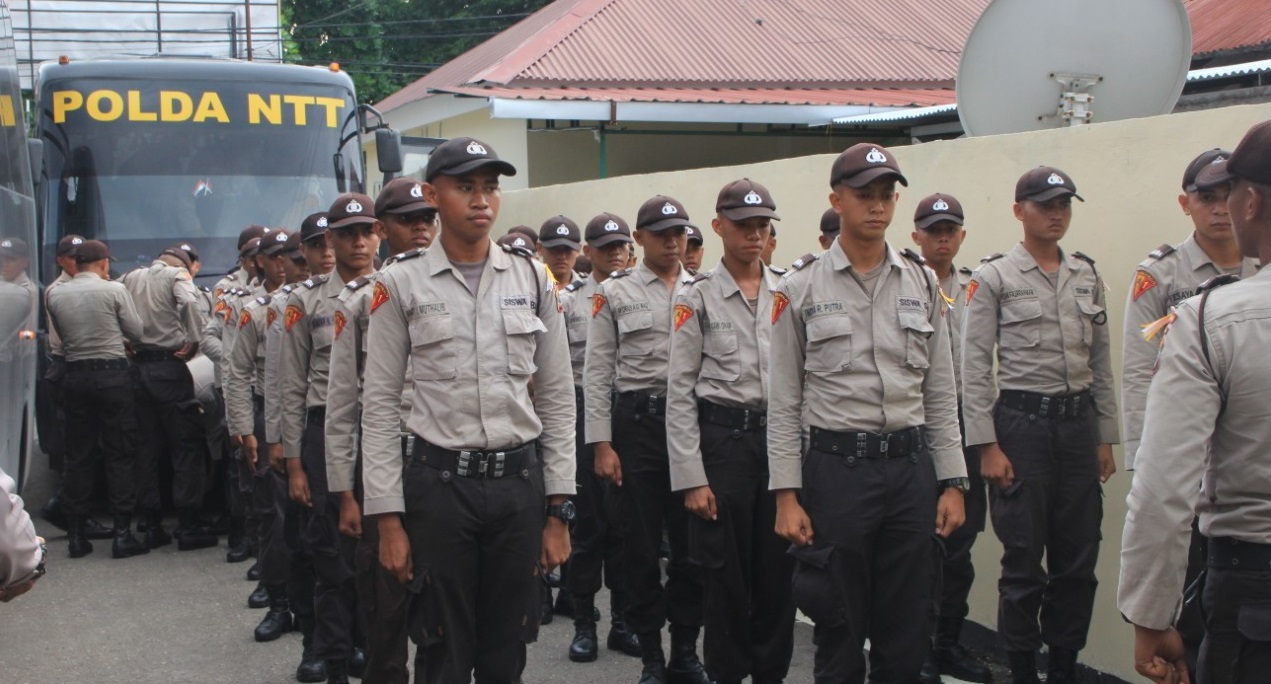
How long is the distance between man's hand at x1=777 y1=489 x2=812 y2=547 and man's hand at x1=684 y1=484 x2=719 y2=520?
69 centimetres

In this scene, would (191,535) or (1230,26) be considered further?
(1230,26)

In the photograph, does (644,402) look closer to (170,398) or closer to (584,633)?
(584,633)

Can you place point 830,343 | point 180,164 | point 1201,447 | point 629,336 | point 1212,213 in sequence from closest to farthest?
point 1201,447, point 830,343, point 1212,213, point 629,336, point 180,164

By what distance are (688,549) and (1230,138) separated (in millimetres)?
2701

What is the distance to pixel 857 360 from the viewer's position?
175 inches

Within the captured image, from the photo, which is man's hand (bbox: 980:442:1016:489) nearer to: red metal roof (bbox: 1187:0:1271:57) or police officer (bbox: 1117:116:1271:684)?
police officer (bbox: 1117:116:1271:684)

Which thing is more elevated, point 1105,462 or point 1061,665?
point 1105,462

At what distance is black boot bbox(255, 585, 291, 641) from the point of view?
6855mm

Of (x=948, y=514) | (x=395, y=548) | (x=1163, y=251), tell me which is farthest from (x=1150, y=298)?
(x=395, y=548)

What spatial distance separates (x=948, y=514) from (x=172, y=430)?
22.1ft

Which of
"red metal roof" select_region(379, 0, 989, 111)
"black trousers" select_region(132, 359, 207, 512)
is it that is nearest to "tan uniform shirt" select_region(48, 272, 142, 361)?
"black trousers" select_region(132, 359, 207, 512)

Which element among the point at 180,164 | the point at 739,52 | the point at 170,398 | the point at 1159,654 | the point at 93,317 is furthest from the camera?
the point at 739,52

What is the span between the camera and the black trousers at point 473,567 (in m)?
4.06

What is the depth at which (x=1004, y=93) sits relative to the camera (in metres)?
6.89
